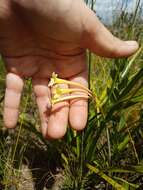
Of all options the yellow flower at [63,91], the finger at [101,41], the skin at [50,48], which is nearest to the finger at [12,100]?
the skin at [50,48]

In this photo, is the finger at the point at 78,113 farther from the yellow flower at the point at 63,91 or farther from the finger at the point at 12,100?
the finger at the point at 12,100

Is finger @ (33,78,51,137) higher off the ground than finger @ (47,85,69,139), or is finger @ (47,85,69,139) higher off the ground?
finger @ (33,78,51,137)

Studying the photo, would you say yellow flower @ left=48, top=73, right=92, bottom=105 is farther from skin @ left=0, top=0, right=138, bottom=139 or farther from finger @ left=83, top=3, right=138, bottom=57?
finger @ left=83, top=3, right=138, bottom=57

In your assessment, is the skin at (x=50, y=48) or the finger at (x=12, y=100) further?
the finger at (x=12, y=100)

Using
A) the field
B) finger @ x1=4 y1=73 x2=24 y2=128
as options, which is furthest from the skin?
the field

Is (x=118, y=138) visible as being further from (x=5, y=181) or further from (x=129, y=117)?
(x=5, y=181)

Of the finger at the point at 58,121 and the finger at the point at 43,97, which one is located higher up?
the finger at the point at 43,97
